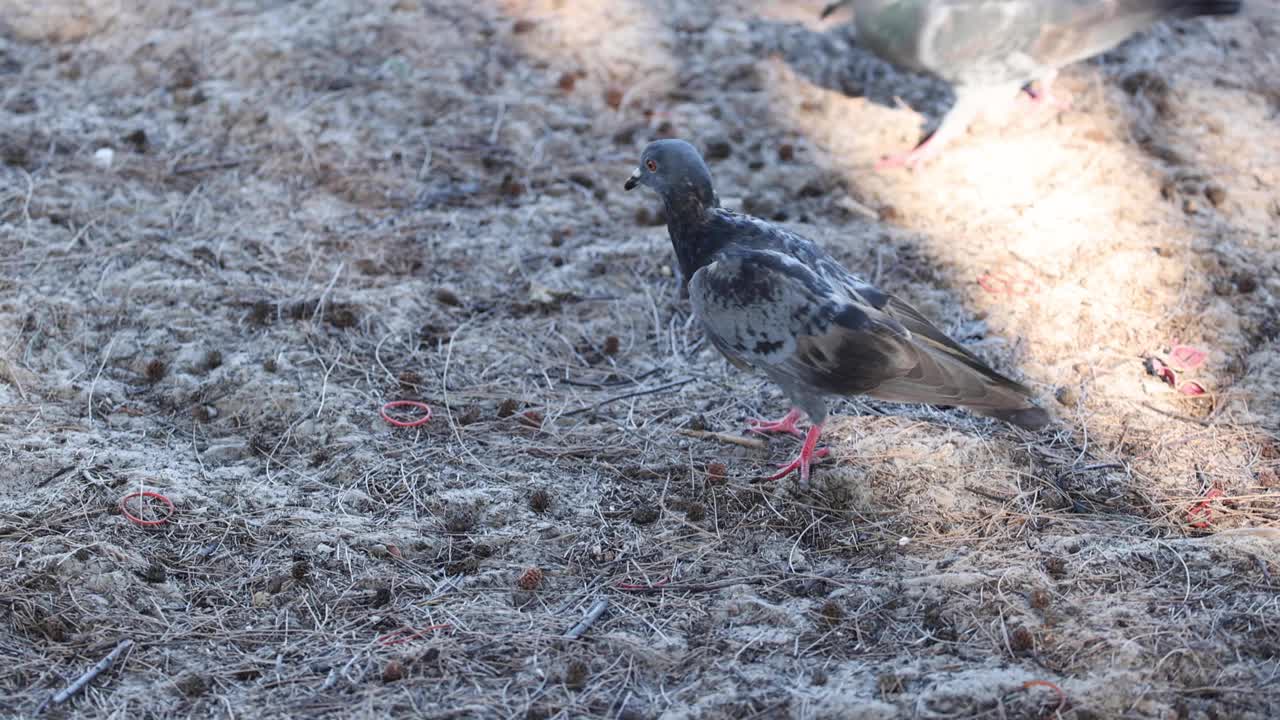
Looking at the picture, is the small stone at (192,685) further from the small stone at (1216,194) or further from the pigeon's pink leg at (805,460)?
the small stone at (1216,194)

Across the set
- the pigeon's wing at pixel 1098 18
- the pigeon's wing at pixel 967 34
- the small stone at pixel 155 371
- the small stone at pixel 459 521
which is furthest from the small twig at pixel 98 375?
the pigeon's wing at pixel 1098 18

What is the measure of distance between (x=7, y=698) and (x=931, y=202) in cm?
421

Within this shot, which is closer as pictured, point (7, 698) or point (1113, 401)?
point (7, 698)

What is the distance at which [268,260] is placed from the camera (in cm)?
479

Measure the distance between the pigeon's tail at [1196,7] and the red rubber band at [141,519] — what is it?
4.96 metres

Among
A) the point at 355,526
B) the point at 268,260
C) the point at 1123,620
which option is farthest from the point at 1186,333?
the point at 268,260

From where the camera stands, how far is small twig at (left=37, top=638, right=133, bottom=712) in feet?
9.10

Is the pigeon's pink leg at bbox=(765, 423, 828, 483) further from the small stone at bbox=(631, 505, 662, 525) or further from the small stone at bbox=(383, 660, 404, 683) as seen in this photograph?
the small stone at bbox=(383, 660, 404, 683)

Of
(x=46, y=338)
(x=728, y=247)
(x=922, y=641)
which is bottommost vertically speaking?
(x=46, y=338)

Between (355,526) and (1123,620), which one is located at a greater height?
(1123,620)

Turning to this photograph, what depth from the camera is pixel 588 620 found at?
310 cm

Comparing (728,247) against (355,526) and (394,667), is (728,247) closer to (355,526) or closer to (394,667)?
(355,526)

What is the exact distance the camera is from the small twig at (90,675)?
277 cm

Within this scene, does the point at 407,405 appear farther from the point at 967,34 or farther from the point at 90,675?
the point at 967,34
